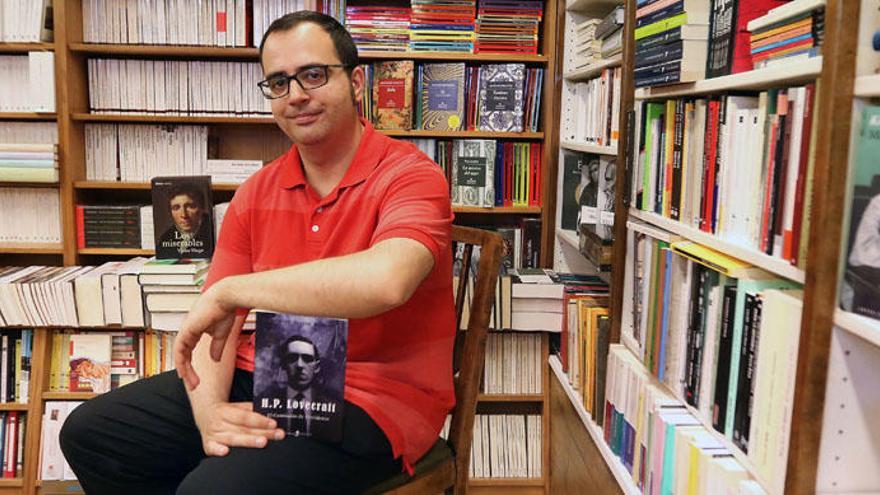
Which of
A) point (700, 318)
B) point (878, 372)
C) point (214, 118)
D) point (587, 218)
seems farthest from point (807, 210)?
point (214, 118)

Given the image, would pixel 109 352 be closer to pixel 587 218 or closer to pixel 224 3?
pixel 224 3

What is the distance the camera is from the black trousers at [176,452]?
1.23 meters

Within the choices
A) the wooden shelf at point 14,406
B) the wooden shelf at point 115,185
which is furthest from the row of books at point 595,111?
the wooden shelf at point 14,406

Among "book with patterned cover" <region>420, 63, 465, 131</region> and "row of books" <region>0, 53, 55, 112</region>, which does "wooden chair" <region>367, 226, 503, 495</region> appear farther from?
"row of books" <region>0, 53, 55, 112</region>

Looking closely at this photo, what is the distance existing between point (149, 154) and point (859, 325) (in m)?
2.52

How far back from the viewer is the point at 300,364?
1.22 meters

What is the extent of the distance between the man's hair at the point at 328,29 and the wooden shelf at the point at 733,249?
2.52 ft

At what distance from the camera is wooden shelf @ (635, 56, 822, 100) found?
1.05m

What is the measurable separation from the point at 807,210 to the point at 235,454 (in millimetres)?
995

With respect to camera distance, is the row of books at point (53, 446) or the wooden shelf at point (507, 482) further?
the wooden shelf at point (507, 482)

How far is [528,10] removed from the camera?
8.90 ft

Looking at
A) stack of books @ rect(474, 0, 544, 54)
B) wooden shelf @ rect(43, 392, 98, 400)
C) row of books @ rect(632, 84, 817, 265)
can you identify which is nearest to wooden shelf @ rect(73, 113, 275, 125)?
stack of books @ rect(474, 0, 544, 54)

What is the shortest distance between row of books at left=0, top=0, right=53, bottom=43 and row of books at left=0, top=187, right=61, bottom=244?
56 cm

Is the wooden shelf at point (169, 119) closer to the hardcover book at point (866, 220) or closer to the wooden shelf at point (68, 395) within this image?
the wooden shelf at point (68, 395)
